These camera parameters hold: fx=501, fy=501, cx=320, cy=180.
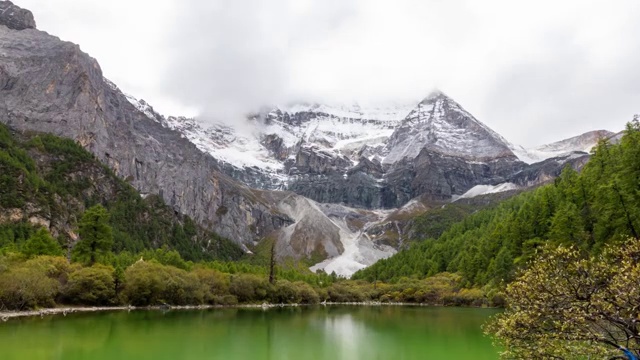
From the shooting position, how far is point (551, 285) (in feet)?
49.7

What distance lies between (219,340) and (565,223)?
55.1 metres

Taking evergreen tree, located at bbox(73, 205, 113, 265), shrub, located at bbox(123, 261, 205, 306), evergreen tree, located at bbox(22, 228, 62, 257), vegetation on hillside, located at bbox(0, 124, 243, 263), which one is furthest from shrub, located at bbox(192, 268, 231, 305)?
vegetation on hillside, located at bbox(0, 124, 243, 263)

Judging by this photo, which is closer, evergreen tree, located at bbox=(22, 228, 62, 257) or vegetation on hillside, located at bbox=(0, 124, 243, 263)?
evergreen tree, located at bbox=(22, 228, 62, 257)

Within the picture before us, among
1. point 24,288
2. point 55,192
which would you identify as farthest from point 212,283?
point 55,192

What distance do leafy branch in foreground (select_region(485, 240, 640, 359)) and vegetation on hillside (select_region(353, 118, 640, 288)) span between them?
14133mm

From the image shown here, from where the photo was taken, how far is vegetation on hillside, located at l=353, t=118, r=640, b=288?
60.6 metres

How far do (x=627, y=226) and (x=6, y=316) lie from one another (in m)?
71.2

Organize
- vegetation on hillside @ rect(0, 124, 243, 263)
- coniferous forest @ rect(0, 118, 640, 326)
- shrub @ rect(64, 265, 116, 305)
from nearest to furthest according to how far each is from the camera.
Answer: coniferous forest @ rect(0, 118, 640, 326) < shrub @ rect(64, 265, 116, 305) < vegetation on hillside @ rect(0, 124, 243, 263)

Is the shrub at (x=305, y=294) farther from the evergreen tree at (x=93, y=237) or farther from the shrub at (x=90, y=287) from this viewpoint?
the shrub at (x=90, y=287)

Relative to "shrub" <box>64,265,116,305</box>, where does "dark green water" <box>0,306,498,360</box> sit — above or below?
below

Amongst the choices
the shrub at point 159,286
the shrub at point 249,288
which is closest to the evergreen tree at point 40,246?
the shrub at point 159,286

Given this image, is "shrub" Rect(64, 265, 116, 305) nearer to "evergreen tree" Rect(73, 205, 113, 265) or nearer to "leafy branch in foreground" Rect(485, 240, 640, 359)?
"evergreen tree" Rect(73, 205, 113, 265)

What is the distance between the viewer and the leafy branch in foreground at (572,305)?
13.7 meters

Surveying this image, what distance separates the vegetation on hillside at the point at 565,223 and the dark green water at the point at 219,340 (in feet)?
40.2
